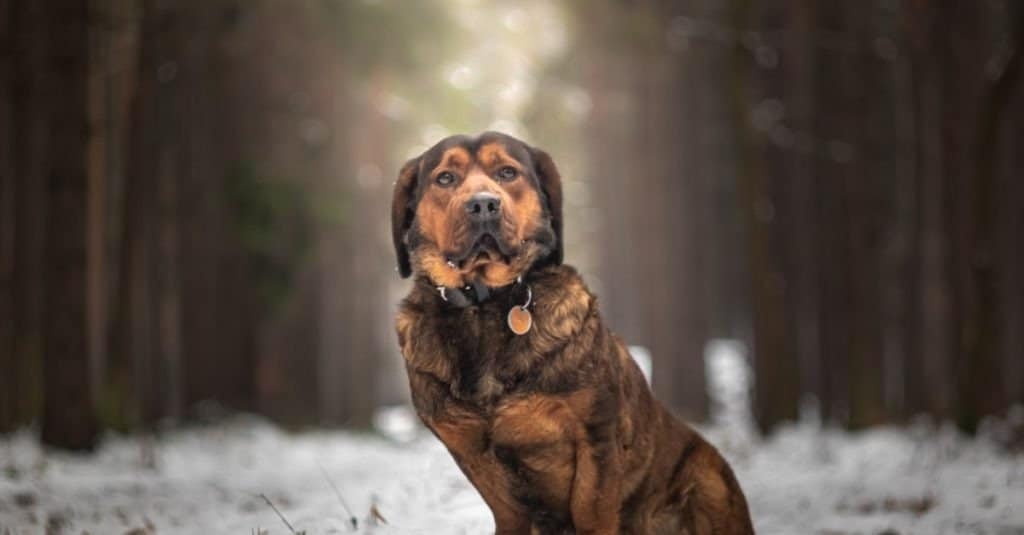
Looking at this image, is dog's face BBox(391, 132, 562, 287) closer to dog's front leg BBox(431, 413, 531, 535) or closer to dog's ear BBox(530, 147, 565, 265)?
dog's ear BBox(530, 147, 565, 265)

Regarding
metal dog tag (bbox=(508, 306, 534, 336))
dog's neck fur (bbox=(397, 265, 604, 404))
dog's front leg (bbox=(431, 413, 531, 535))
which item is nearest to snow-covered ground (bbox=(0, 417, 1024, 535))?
dog's front leg (bbox=(431, 413, 531, 535))

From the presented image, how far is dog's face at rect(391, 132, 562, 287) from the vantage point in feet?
16.8

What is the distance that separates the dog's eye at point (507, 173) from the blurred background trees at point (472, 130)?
23.6 feet

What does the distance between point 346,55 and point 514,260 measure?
14979mm

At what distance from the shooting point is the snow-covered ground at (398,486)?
7168 mm

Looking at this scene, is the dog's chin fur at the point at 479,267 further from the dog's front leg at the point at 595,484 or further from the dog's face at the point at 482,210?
the dog's front leg at the point at 595,484

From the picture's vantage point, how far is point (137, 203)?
12852 millimetres

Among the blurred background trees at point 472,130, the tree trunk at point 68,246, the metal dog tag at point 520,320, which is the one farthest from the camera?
the blurred background trees at point 472,130

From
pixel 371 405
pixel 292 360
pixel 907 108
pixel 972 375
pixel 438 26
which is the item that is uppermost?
pixel 438 26

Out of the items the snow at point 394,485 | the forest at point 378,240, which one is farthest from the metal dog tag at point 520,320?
the forest at point 378,240

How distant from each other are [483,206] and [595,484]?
1.40 m

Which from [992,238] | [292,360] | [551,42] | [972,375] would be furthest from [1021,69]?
[551,42]

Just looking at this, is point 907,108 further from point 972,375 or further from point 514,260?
point 514,260

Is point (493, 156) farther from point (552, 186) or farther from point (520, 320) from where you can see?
point (520, 320)
